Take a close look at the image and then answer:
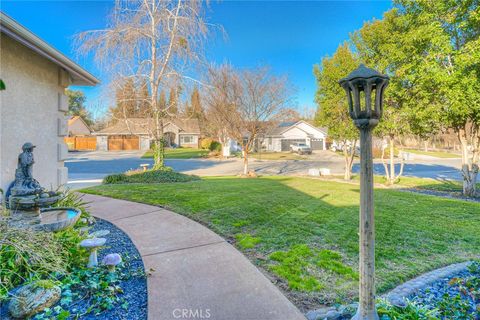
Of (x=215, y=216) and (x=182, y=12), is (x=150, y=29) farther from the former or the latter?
(x=215, y=216)

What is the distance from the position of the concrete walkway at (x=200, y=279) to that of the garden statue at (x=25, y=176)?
4.60 ft

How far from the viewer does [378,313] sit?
2203 mm

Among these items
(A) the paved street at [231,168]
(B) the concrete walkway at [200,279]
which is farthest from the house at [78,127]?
(B) the concrete walkway at [200,279]

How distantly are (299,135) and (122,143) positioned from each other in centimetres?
2557

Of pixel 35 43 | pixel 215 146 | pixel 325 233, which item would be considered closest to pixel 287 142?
pixel 215 146

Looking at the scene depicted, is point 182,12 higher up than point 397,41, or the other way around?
point 182,12

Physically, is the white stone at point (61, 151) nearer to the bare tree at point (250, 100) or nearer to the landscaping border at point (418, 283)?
the landscaping border at point (418, 283)

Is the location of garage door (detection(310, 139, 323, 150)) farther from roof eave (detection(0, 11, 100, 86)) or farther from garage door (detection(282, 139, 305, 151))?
roof eave (detection(0, 11, 100, 86))

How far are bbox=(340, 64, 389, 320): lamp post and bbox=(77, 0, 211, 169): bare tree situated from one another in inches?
418

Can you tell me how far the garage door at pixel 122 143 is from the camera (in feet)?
127

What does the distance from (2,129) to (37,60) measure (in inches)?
63.1

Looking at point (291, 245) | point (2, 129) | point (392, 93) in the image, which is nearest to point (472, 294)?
point (291, 245)

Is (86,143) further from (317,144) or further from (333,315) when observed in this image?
(333,315)

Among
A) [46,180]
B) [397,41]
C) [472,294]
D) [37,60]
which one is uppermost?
[397,41]
